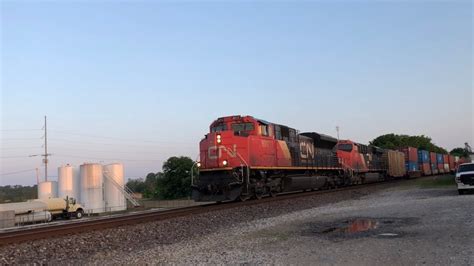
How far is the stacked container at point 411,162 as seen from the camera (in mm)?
50447

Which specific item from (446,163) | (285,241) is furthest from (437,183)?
(446,163)

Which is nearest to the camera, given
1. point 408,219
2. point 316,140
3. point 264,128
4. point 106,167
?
point 408,219

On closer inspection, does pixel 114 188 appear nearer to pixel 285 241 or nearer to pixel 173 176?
pixel 173 176

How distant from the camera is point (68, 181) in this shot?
51.0 m

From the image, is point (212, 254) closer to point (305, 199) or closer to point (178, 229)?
point (178, 229)

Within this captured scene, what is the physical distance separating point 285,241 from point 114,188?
4364 cm

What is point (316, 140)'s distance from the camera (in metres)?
28.9

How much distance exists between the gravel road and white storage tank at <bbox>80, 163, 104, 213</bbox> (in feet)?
126

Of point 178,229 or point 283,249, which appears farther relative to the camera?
point 178,229

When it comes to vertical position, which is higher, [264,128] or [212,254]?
[264,128]

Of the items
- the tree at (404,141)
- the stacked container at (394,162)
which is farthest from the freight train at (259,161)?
the tree at (404,141)

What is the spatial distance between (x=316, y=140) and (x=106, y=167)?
99.9ft

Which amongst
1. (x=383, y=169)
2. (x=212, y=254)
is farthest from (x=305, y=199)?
(x=383, y=169)

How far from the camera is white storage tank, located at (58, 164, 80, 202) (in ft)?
166
